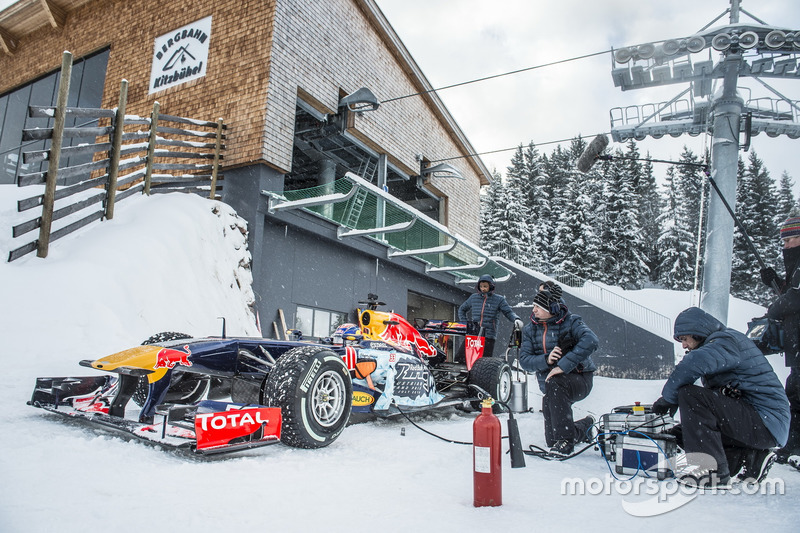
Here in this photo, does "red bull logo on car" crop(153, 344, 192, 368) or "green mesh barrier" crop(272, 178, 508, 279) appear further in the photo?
"green mesh barrier" crop(272, 178, 508, 279)

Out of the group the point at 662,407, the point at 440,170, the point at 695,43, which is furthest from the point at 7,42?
the point at 662,407

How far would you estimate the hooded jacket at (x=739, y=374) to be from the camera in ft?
10.3

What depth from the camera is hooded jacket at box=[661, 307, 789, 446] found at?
314 centimetres

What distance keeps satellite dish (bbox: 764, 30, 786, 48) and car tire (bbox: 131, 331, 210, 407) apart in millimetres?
13762

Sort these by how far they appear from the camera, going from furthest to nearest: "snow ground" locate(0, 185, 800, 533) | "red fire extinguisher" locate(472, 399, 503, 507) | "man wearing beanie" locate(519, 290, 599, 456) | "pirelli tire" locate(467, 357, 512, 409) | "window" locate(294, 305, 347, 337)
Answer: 1. "window" locate(294, 305, 347, 337)
2. "pirelli tire" locate(467, 357, 512, 409)
3. "man wearing beanie" locate(519, 290, 599, 456)
4. "red fire extinguisher" locate(472, 399, 503, 507)
5. "snow ground" locate(0, 185, 800, 533)

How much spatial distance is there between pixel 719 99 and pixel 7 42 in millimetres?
21339

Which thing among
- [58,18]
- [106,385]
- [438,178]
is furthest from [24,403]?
[58,18]

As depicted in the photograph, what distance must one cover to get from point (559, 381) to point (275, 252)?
7071mm

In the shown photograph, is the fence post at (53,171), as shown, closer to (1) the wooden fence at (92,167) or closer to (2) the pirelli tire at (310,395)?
(1) the wooden fence at (92,167)

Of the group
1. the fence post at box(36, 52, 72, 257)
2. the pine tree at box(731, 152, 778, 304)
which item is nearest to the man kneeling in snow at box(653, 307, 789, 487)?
the fence post at box(36, 52, 72, 257)

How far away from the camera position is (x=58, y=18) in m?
14.8

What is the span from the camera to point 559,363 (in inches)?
170

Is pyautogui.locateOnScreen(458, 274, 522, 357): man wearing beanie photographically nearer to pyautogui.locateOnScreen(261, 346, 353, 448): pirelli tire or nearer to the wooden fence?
pyautogui.locateOnScreen(261, 346, 353, 448): pirelli tire

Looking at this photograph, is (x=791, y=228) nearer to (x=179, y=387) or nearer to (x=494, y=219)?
(x=179, y=387)
